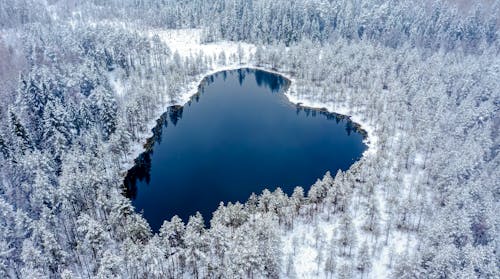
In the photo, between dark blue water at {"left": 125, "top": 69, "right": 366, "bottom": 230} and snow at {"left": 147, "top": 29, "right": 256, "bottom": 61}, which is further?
snow at {"left": 147, "top": 29, "right": 256, "bottom": 61}

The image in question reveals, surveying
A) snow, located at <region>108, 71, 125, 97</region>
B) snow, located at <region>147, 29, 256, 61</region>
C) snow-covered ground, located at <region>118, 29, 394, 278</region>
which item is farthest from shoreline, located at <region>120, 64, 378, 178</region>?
snow, located at <region>108, 71, 125, 97</region>

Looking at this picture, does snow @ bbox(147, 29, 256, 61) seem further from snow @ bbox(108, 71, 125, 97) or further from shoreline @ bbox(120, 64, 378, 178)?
snow @ bbox(108, 71, 125, 97)

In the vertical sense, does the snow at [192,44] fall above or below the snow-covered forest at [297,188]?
above

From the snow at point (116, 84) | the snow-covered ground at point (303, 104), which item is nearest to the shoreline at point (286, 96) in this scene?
the snow-covered ground at point (303, 104)

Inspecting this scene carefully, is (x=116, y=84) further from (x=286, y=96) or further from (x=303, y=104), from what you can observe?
(x=303, y=104)

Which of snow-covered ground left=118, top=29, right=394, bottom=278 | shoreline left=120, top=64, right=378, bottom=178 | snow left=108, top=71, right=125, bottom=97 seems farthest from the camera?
snow left=108, top=71, right=125, bottom=97

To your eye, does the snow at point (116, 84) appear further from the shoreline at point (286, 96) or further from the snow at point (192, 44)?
the snow at point (192, 44)

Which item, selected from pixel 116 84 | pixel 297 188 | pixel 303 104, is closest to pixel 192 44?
pixel 116 84

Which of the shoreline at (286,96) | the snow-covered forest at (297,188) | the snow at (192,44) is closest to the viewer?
the snow-covered forest at (297,188)

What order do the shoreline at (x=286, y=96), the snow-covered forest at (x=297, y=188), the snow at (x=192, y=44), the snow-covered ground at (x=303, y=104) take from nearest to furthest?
the snow-covered forest at (x=297, y=188), the snow-covered ground at (x=303, y=104), the shoreline at (x=286, y=96), the snow at (x=192, y=44)
